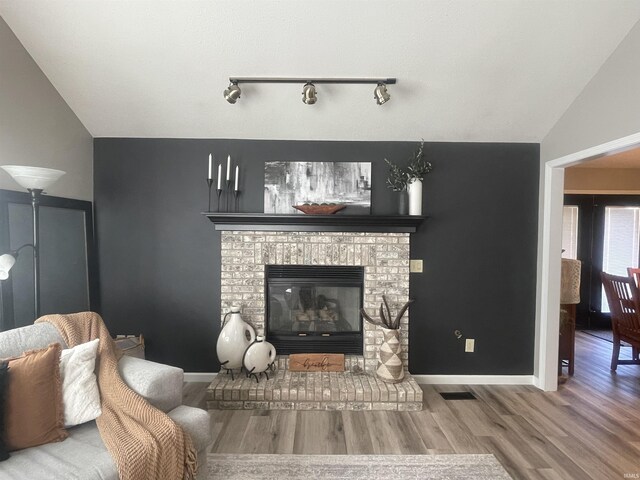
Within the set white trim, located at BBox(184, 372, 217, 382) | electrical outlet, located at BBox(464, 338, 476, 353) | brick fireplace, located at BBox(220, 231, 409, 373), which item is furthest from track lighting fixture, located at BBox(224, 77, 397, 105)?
white trim, located at BBox(184, 372, 217, 382)

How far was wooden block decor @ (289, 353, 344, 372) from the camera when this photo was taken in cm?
312

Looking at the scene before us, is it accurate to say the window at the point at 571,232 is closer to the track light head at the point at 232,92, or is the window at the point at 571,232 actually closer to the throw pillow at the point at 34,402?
the track light head at the point at 232,92

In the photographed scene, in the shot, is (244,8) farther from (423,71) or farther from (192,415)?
(192,415)

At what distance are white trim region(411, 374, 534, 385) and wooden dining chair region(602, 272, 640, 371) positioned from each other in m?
1.13

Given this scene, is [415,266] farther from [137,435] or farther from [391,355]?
[137,435]

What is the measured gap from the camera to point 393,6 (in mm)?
2160

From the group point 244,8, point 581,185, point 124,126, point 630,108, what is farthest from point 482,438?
point 581,185

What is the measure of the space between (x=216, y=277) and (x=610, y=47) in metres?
3.48

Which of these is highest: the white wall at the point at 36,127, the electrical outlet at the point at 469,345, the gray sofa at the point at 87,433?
the white wall at the point at 36,127

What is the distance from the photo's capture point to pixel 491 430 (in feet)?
8.21

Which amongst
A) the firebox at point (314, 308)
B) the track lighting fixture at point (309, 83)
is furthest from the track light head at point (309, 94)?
the firebox at point (314, 308)

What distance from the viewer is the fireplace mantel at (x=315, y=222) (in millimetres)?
3027

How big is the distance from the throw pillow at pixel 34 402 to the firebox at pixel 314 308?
1.77 metres

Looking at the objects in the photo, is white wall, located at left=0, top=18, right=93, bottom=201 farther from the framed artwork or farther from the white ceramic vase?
the white ceramic vase
